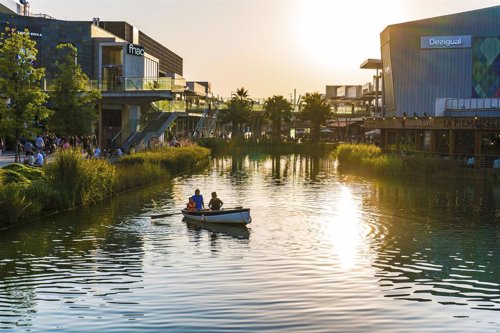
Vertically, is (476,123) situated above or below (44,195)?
above

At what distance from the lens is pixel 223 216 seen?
31359 mm

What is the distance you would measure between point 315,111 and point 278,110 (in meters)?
14.9

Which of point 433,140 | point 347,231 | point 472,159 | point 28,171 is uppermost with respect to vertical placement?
point 433,140

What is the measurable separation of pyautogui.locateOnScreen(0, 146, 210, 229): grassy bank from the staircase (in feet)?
53.0

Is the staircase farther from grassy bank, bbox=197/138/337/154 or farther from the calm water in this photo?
grassy bank, bbox=197/138/337/154

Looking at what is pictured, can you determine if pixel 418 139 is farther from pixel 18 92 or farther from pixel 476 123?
pixel 18 92

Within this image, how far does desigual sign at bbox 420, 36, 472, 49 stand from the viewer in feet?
278

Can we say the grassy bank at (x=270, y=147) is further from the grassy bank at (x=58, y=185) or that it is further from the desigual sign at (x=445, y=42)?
the grassy bank at (x=58, y=185)

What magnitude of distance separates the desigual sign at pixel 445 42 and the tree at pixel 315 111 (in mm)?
35873

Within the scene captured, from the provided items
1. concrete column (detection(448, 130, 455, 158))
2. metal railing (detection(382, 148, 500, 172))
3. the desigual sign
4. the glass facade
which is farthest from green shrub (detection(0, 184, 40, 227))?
the glass facade

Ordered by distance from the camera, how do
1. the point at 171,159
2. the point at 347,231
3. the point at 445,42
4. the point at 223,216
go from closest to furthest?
the point at 347,231 < the point at 223,216 < the point at 171,159 < the point at 445,42

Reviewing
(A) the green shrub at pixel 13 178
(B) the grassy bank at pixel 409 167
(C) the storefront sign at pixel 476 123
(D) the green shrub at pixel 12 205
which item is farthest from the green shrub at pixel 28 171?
(C) the storefront sign at pixel 476 123

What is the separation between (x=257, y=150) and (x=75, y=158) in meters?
75.2

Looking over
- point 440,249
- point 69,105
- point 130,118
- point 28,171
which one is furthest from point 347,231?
point 130,118
